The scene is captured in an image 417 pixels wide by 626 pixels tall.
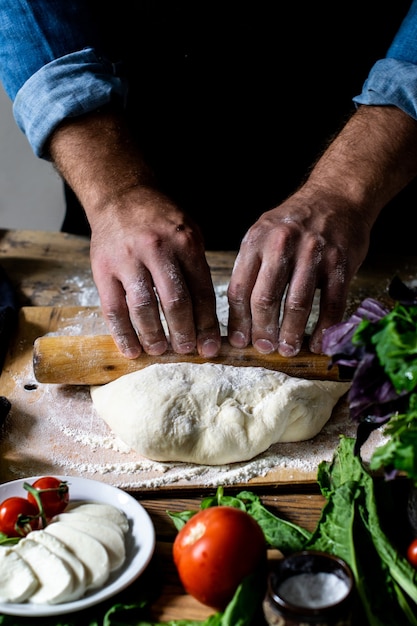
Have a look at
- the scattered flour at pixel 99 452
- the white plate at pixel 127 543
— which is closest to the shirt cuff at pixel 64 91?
the scattered flour at pixel 99 452

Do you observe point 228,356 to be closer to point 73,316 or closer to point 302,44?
point 73,316

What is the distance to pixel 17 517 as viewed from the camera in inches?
61.0

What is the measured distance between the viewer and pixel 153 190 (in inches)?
90.7

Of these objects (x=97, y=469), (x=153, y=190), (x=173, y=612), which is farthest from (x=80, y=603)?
(x=153, y=190)

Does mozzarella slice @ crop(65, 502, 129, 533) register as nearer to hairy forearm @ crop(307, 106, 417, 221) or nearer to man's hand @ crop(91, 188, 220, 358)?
man's hand @ crop(91, 188, 220, 358)

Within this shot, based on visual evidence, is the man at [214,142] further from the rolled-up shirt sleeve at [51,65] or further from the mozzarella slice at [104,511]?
the mozzarella slice at [104,511]

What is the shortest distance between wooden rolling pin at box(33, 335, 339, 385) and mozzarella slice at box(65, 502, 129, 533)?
62cm

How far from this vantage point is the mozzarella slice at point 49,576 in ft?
4.51

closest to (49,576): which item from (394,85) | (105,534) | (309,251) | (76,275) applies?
(105,534)

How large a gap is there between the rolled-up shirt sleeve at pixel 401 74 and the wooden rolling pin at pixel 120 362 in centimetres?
91

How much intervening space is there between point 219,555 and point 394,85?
66.1 inches

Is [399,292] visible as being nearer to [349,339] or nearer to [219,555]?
[349,339]

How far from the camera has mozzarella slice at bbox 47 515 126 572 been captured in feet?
4.88

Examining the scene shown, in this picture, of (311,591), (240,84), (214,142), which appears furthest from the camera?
(214,142)
